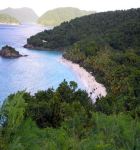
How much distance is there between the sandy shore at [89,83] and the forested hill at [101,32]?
1636 cm

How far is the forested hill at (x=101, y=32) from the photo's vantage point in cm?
9738

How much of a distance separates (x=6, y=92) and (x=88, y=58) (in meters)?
Answer: 28.3

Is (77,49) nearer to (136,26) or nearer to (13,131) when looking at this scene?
(136,26)

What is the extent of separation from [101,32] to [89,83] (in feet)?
170

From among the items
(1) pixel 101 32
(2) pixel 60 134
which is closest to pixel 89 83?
(2) pixel 60 134

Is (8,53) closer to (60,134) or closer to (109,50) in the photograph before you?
(109,50)

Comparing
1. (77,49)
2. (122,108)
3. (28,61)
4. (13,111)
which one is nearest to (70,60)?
(77,49)

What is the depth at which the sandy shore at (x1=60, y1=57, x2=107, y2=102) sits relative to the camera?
188 ft

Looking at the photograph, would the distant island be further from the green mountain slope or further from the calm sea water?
the green mountain slope

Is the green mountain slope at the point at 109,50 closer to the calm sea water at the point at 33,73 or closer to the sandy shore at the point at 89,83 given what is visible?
the sandy shore at the point at 89,83

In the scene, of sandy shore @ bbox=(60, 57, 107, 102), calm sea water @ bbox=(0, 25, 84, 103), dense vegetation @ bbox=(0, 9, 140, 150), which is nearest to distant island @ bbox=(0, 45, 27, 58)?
calm sea water @ bbox=(0, 25, 84, 103)

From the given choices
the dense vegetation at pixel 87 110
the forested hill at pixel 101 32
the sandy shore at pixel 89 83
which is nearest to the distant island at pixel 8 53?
the dense vegetation at pixel 87 110

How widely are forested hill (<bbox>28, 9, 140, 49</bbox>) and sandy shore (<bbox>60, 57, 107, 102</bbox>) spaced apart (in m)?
16.4

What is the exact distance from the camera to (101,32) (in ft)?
379
